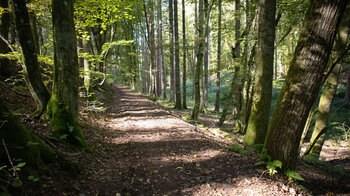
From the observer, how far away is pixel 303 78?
3.38 metres

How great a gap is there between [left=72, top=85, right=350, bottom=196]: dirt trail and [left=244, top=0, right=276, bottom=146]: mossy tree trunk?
4.54 ft

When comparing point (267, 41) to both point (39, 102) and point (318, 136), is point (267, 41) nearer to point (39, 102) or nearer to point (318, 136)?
point (318, 136)

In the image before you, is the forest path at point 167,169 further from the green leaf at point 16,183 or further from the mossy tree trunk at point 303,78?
the green leaf at point 16,183

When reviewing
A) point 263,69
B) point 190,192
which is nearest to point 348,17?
point 263,69

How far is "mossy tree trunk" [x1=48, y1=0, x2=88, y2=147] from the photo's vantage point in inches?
163

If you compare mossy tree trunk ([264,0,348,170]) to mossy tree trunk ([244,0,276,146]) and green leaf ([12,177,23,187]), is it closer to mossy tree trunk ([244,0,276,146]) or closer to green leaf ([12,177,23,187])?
mossy tree trunk ([244,0,276,146])

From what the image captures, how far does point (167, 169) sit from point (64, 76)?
133 inches

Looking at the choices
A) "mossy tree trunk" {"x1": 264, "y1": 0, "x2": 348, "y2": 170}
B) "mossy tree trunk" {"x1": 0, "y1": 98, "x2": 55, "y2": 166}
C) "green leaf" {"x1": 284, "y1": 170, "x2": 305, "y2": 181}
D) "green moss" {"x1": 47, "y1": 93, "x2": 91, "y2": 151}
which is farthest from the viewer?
"green moss" {"x1": 47, "y1": 93, "x2": 91, "y2": 151}

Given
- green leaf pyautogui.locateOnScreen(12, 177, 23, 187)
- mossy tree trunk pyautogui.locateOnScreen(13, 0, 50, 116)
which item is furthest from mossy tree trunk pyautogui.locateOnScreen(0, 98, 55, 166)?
mossy tree trunk pyautogui.locateOnScreen(13, 0, 50, 116)

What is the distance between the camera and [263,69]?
215 inches

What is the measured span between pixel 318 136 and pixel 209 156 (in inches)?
214

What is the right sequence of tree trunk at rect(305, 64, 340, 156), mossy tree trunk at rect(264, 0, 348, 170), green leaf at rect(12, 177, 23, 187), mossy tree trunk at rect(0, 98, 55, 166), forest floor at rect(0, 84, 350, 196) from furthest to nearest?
tree trunk at rect(305, 64, 340, 156), forest floor at rect(0, 84, 350, 196), mossy tree trunk at rect(264, 0, 348, 170), mossy tree trunk at rect(0, 98, 55, 166), green leaf at rect(12, 177, 23, 187)

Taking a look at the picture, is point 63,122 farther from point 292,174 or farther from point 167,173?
point 292,174

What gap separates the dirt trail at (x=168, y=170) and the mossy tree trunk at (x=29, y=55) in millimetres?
1748
